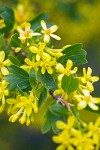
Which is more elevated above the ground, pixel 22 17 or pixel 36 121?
pixel 22 17

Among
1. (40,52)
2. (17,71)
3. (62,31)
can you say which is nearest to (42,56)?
(40,52)

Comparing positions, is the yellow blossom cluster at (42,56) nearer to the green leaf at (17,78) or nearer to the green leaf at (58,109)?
the green leaf at (17,78)

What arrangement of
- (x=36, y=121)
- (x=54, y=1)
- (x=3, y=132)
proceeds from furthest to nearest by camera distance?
1. (x=3, y=132)
2. (x=36, y=121)
3. (x=54, y=1)

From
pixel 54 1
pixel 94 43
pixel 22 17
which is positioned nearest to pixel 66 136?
pixel 22 17

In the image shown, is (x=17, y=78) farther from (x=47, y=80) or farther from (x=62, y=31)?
(x=62, y=31)

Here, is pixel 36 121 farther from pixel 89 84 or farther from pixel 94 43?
pixel 89 84

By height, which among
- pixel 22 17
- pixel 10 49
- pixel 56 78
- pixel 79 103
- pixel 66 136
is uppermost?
pixel 22 17

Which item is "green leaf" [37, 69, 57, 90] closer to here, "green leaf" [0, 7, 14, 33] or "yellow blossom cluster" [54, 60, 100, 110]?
"yellow blossom cluster" [54, 60, 100, 110]
